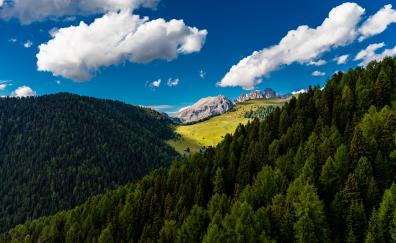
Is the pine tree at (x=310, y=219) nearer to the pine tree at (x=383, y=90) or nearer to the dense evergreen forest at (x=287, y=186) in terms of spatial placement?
the dense evergreen forest at (x=287, y=186)

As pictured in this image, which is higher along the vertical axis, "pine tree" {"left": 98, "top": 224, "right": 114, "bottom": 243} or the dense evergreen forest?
the dense evergreen forest

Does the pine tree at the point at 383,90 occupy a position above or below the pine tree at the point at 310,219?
above

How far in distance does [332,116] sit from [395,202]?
7721cm

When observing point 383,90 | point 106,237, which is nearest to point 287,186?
point 383,90

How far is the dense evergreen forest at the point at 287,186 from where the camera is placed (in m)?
93.4

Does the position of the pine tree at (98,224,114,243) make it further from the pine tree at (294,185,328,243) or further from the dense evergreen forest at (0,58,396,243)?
the pine tree at (294,185,328,243)

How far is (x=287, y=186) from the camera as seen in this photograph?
11444 centimetres

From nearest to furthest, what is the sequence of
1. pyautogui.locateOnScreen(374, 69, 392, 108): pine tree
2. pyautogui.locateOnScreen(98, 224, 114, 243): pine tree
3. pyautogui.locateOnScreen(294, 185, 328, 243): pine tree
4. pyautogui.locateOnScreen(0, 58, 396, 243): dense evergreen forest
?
pyautogui.locateOnScreen(294, 185, 328, 243): pine tree < pyautogui.locateOnScreen(0, 58, 396, 243): dense evergreen forest < pyautogui.locateOnScreen(98, 224, 114, 243): pine tree < pyautogui.locateOnScreen(374, 69, 392, 108): pine tree

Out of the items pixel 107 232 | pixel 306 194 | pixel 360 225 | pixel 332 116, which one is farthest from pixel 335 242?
pixel 107 232

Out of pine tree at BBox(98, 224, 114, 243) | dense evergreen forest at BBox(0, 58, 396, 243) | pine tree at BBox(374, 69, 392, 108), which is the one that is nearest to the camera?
dense evergreen forest at BBox(0, 58, 396, 243)

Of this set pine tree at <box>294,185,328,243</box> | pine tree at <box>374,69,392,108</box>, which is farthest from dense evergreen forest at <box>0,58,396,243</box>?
pine tree at <box>374,69,392,108</box>

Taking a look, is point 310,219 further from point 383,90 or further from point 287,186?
point 383,90

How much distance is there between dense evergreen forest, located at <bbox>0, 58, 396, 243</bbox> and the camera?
93.4m

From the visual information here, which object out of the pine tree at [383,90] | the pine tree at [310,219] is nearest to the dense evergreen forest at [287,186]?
the pine tree at [310,219]
